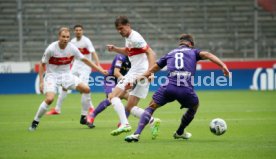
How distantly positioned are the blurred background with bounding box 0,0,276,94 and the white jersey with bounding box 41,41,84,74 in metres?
16.1

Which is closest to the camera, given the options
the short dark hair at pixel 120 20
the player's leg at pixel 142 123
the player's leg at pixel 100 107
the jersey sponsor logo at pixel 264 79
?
the player's leg at pixel 142 123

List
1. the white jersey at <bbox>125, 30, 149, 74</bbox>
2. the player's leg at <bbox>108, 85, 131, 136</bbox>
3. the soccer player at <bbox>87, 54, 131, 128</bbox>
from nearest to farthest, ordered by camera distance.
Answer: the player's leg at <bbox>108, 85, 131, 136</bbox>
the white jersey at <bbox>125, 30, 149, 74</bbox>
the soccer player at <bbox>87, 54, 131, 128</bbox>

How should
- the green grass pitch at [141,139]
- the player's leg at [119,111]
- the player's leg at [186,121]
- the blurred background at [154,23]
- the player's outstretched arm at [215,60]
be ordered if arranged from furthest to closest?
the blurred background at [154,23] < the player's leg at [119,111] < the player's leg at [186,121] < the player's outstretched arm at [215,60] < the green grass pitch at [141,139]

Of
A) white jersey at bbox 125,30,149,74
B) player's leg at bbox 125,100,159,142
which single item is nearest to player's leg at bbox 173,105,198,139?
player's leg at bbox 125,100,159,142

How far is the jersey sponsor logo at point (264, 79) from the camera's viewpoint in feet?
103

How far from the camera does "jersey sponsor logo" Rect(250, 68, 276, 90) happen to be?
1232 inches

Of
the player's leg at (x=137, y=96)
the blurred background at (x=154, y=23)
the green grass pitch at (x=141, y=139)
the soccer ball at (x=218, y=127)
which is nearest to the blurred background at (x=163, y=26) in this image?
the blurred background at (x=154, y=23)

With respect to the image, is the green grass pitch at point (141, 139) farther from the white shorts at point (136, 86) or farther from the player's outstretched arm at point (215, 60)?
the player's outstretched arm at point (215, 60)

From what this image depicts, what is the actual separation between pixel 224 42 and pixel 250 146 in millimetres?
24340

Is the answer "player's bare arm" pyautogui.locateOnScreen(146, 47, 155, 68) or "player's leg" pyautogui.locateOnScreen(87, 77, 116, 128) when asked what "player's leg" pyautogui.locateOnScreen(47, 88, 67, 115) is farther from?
"player's bare arm" pyautogui.locateOnScreen(146, 47, 155, 68)

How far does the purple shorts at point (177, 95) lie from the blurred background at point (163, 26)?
65.3ft

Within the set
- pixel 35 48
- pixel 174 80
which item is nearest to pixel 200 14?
pixel 35 48

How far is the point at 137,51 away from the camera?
13664 millimetres

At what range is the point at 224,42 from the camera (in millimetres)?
35094
